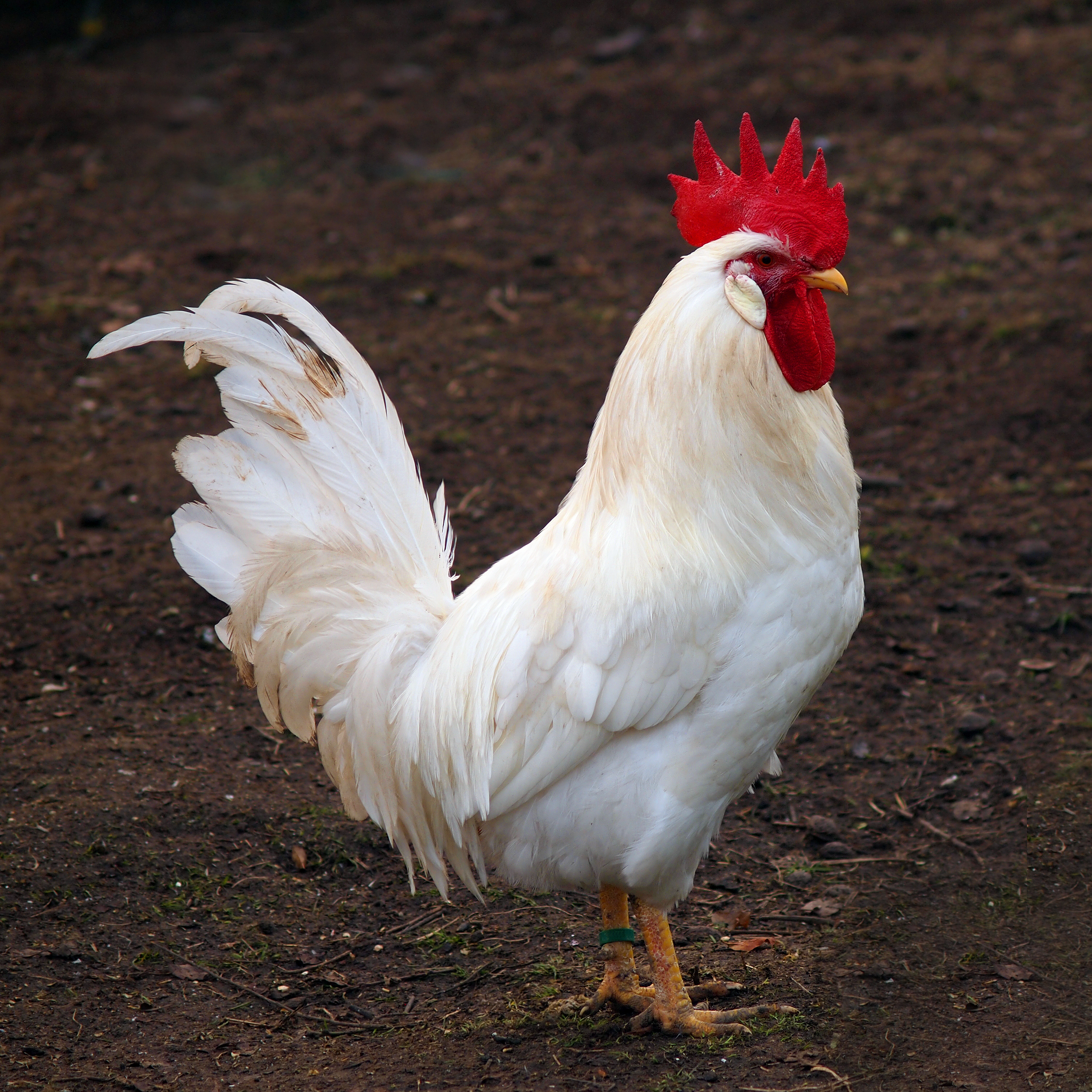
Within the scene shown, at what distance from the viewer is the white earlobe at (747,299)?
3.35 m

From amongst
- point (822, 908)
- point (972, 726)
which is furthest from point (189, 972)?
point (972, 726)

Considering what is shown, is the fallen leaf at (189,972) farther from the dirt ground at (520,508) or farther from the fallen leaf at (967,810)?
the fallen leaf at (967,810)

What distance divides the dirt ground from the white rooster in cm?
53

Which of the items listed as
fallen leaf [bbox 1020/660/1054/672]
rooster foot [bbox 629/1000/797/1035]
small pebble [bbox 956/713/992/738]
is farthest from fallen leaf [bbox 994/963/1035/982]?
fallen leaf [bbox 1020/660/1054/672]

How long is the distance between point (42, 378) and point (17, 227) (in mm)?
2485

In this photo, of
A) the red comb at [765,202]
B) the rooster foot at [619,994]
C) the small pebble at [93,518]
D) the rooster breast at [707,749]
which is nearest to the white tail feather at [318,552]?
the rooster breast at [707,749]

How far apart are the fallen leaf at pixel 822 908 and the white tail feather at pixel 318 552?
1.32 m

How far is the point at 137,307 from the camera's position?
27.0ft

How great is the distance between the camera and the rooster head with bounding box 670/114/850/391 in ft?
11.1

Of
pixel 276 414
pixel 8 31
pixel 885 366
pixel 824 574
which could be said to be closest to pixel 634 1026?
pixel 824 574

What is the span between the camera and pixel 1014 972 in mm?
Answer: 3822

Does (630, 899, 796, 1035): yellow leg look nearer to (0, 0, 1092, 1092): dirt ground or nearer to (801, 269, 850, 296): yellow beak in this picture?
(0, 0, 1092, 1092): dirt ground

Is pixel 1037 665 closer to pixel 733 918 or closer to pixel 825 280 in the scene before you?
pixel 733 918

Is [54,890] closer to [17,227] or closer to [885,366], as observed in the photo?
[885,366]
